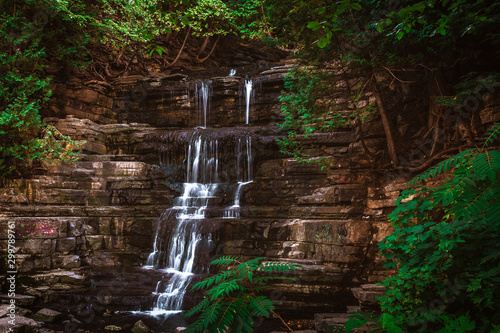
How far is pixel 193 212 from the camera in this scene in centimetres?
987

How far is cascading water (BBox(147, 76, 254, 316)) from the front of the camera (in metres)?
7.61

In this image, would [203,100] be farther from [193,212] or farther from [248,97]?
[193,212]

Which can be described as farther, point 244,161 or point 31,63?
point 244,161

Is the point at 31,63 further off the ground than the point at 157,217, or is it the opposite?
the point at 31,63

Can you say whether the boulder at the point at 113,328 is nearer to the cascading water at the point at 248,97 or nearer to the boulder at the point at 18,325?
the boulder at the point at 18,325

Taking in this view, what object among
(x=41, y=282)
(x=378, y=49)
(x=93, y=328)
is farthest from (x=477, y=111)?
(x=41, y=282)

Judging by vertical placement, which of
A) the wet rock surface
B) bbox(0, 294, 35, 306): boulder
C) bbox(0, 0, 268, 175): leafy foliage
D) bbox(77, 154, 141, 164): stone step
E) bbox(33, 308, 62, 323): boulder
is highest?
bbox(0, 0, 268, 175): leafy foliage

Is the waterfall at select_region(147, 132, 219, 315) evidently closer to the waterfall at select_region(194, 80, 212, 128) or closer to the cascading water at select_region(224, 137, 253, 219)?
the cascading water at select_region(224, 137, 253, 219)

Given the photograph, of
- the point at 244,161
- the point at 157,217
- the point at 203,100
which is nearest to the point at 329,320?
the point at 157,217

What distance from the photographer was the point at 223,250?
8430 millimetres

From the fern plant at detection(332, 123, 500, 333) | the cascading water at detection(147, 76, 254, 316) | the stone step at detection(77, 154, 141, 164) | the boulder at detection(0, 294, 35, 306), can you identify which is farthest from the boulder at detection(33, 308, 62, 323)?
the fern plant at detection(332, 123, 500, 333)

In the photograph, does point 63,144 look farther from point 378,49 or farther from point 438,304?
point 438,304

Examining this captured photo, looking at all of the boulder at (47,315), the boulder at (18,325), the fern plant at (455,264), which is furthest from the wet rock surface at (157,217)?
the fern plant at (455,264)

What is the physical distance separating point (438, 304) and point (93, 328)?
6499mm
